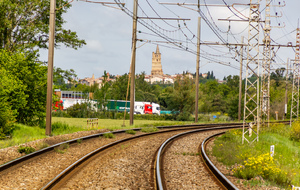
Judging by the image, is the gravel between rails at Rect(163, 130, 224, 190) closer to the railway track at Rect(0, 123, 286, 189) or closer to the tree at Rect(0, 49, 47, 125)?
the railway track at Rect(0, 123, 286, 189)

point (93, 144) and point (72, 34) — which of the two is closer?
point (93, 144)

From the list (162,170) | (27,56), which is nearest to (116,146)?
(162,170)

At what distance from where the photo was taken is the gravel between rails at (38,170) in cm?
837

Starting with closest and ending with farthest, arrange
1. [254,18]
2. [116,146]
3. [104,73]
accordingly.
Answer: [116,146] < [254,18] < [104,73]

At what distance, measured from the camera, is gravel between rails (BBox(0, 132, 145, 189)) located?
27.5 feet

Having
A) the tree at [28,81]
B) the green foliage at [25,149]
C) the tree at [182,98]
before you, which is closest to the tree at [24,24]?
the tree at [28,81]

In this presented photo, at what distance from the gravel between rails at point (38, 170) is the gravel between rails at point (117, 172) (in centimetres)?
87

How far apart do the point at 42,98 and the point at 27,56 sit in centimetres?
357

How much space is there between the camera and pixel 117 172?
10.0 m

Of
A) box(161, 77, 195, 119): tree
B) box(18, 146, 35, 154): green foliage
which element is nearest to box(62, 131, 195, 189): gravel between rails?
box(18, 146, 35, 154): green foliage

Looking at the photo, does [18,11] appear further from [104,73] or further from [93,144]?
[104,73]

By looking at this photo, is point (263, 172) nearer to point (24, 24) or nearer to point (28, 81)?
point (28, 81)

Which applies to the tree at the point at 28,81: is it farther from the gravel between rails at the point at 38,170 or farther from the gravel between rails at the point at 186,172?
the gravel between rails at the point at 186,172

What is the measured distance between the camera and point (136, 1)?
28062mm
